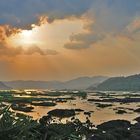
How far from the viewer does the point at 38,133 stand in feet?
24.2

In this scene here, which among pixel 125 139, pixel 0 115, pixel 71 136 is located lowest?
pixel 125 139

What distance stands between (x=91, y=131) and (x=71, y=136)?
41.6 meters

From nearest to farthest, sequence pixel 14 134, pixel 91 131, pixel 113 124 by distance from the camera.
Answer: pixel 14 134, pixel 91 131, pixel 113 124

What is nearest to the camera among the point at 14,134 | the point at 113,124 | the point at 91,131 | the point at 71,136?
the point at 14,134

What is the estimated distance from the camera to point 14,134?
6457mm

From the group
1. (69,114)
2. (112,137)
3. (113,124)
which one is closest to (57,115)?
(69,114)

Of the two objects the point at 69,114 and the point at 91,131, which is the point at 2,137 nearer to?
the point at 91,131

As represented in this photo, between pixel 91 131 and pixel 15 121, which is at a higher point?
pixel 15 121

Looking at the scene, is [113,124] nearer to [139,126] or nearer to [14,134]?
[139,126]

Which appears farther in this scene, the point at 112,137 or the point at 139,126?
the point at 139,126

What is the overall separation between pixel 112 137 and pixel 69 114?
3783 centimetres

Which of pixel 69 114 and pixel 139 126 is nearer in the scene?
pixel 139 126

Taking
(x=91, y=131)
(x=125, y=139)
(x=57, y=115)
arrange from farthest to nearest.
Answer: (x=57, y=115) → (x=91, y=131) → (x=125, y=139)

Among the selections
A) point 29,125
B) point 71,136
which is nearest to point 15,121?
point 29,125
